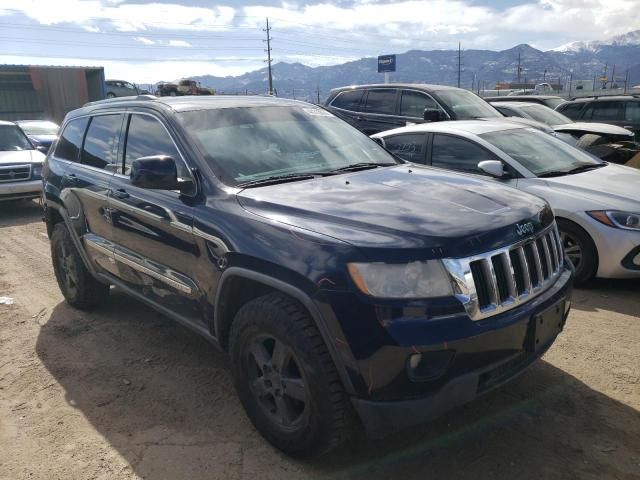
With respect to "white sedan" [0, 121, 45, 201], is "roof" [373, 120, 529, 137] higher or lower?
higher

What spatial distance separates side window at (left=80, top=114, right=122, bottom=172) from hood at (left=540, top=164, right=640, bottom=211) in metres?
3.84

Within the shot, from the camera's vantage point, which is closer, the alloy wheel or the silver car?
the alloy wheel

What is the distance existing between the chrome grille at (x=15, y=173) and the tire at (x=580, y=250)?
8904 millimetres

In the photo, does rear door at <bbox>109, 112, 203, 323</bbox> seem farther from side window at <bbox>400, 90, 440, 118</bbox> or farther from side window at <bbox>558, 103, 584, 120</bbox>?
side window at <bbox>558, 103, 584, 120</bbox>

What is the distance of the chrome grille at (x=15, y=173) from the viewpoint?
958 cm

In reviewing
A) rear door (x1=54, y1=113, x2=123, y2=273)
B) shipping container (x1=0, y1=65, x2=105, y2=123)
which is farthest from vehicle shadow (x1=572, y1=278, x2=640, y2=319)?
shipping container (x1=0, y1=65, x2=105, y2=123)

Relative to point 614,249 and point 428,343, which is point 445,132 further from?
point 428,343

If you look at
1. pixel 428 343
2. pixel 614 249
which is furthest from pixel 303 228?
pixel 614 249

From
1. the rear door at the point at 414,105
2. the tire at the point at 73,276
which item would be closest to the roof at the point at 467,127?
the rear door at the point at 414,105

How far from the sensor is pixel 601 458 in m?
2.66

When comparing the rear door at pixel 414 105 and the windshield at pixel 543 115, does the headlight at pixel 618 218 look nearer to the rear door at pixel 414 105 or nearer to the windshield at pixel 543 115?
the rear door at pixel 414 105

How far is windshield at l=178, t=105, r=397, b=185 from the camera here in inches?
127

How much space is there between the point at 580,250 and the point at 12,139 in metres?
10.3

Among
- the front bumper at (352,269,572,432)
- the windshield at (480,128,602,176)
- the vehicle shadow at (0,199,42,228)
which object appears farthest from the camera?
the vehicle shadow at (0,199,42,228)
